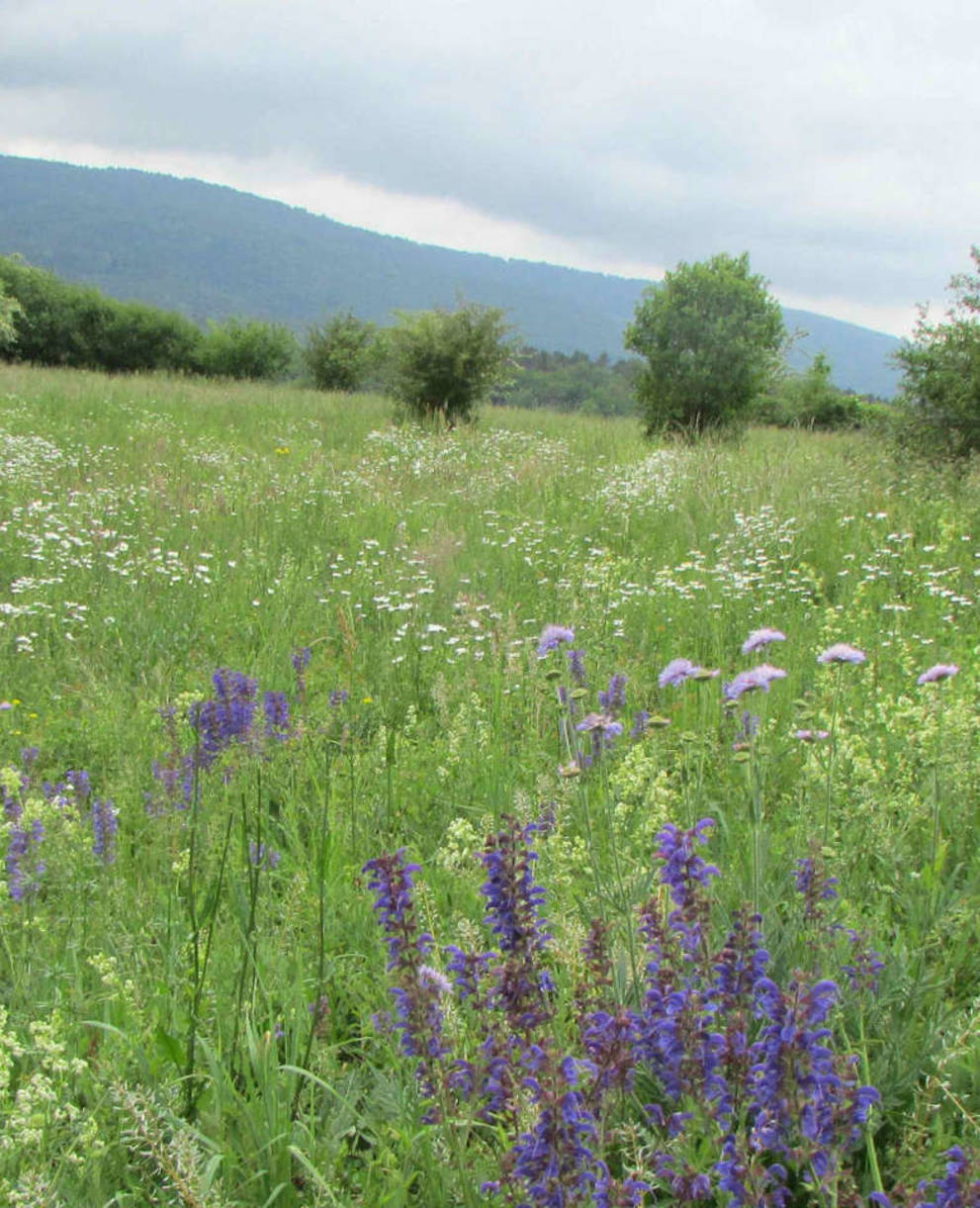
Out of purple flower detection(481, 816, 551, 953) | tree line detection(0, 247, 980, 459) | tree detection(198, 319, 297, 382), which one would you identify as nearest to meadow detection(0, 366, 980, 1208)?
purple flower detection(481, 816, 551, 953)

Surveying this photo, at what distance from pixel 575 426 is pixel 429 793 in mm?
14573

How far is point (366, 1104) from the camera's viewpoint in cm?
179

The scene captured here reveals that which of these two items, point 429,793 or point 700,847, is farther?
point 429,793

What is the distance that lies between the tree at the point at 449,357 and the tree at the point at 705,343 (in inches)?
149

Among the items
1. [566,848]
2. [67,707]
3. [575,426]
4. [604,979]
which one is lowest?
[67,707]

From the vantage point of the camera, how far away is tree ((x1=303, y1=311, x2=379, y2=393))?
3186cm

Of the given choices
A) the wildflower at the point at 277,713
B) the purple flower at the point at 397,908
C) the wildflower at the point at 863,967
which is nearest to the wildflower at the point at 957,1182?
the wildflower at the point at 863,967

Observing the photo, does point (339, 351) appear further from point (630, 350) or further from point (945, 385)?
point (945, 385)

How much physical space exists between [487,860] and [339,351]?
32.4m

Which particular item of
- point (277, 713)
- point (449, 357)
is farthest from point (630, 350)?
point (277, 713)

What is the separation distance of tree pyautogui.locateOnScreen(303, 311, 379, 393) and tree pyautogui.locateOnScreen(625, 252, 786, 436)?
14.0 m

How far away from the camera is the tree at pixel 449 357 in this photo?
17344mm

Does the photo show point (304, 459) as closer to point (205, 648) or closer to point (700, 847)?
point (205, 648)

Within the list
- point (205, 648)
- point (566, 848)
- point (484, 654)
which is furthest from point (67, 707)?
point (566, 848)
